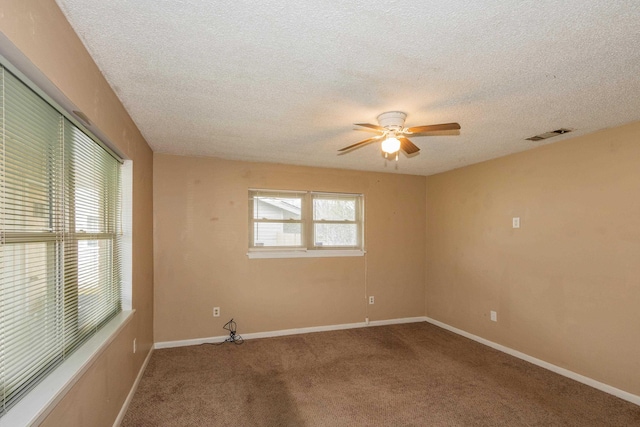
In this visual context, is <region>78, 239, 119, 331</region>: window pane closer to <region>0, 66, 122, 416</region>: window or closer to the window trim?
<region>0, 66, 122, 416</region>: window

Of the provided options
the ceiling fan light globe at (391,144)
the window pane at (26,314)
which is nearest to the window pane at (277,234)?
the ceiling fan light globe at (391,144)

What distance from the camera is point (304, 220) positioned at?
4660mm

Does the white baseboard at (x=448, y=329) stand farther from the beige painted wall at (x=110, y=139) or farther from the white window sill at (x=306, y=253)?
the white window sill at (x=306, y=253)

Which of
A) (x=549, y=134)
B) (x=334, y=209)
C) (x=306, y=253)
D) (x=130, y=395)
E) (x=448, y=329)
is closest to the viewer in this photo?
Answer: (x=130, y=395)

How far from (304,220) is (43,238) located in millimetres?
3333

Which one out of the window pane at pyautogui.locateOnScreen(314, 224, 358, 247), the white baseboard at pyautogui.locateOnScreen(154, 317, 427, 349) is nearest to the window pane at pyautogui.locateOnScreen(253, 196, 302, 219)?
the window pane at pyautogui.locateOnScreen(314, 224, 358, 247)

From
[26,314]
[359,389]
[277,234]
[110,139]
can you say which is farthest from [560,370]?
[110,139]

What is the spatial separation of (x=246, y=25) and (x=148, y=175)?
8.73 ft

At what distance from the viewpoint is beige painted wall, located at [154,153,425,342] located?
400 centimetres

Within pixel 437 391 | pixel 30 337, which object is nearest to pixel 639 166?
pixel 437 391

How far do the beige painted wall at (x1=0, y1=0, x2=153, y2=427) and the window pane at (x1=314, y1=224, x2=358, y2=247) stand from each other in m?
2.21

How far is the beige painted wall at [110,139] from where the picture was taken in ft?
3.93

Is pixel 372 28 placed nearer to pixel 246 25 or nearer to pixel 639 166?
pixel 246 25

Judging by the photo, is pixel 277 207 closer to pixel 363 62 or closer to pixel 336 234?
pixel 336 234
